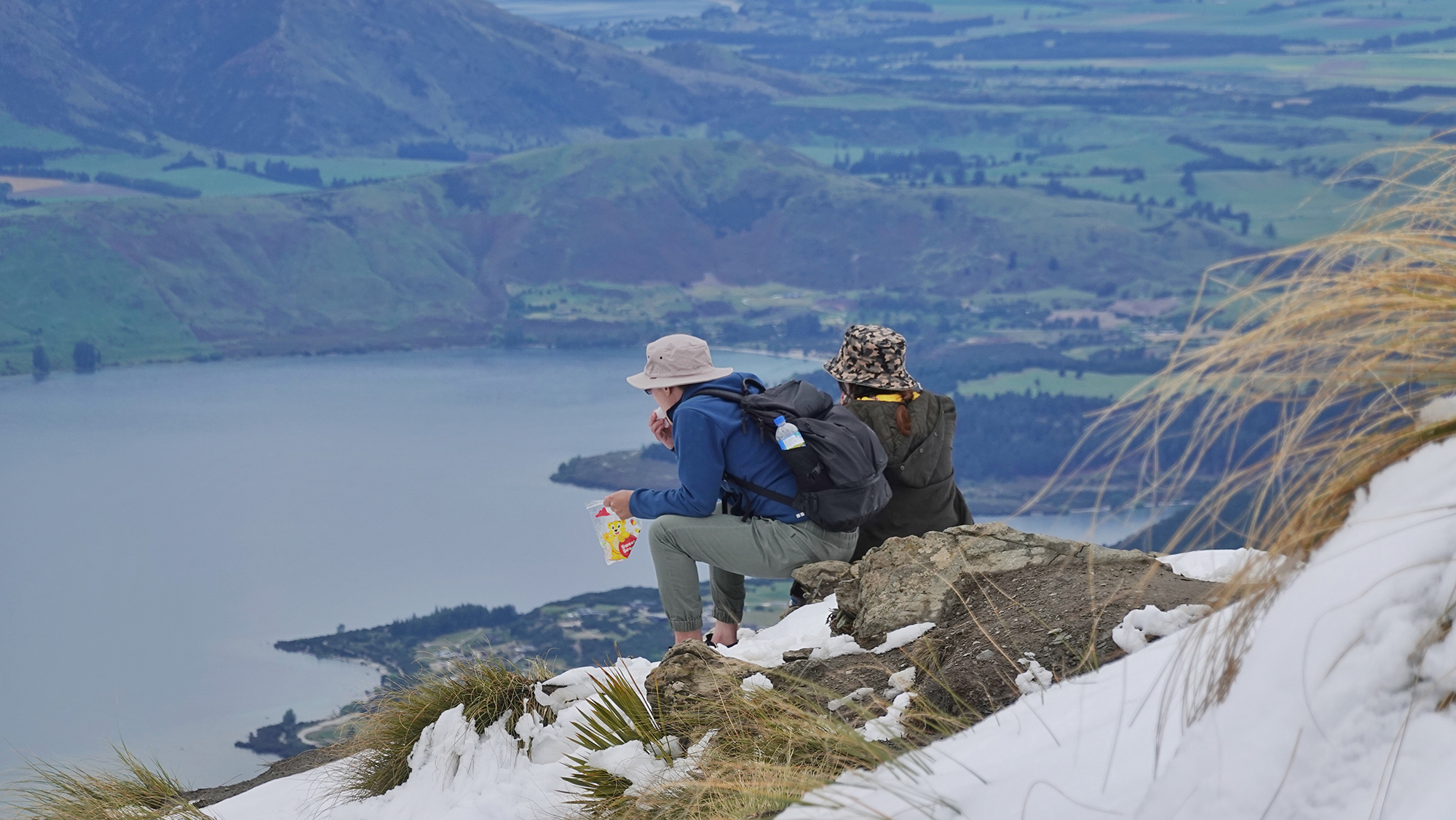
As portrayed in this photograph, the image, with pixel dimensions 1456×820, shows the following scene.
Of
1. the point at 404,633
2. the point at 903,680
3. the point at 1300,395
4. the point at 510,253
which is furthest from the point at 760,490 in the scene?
the point at 510,253

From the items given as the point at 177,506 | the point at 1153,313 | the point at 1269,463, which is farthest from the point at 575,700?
the point at 1153,313

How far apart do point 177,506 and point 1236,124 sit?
568 feet

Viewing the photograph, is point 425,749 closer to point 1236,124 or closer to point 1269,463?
point 1269,463

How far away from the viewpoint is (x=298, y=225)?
182 m

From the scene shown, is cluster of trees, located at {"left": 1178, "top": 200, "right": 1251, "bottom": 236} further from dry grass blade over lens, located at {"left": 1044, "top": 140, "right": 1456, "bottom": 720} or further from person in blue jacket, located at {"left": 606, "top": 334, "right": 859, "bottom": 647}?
dry grass blade over lens, located at {"left": 1044, "top": 140, "right": 1456, "bottom": 720}

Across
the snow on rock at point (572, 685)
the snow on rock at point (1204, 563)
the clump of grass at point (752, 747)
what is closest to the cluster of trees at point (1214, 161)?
the snow on rock at point (1204, 563)

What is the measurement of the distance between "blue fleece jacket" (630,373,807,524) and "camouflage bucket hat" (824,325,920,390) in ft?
1.83

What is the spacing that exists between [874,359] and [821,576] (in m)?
0.94

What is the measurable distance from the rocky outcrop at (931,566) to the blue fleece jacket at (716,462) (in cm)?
50

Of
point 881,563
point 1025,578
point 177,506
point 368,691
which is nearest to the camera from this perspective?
point 1025,578

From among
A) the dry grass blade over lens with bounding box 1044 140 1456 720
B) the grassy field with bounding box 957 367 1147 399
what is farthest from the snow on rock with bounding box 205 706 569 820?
the grassy field with bounding box 957 367 1147 399

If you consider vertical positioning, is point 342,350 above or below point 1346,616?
below

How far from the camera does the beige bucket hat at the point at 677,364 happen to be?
14.6 ft

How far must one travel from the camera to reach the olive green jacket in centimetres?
481
